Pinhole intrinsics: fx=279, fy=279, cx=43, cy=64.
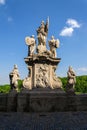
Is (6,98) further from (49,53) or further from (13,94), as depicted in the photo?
(49,53)

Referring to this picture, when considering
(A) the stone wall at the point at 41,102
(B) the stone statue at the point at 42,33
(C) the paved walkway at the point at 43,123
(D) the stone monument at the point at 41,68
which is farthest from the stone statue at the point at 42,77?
(C) the paved walkway at the point at 43,123

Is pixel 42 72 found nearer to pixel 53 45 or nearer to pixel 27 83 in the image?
pixel 27 83

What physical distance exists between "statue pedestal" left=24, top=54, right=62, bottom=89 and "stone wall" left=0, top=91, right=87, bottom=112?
1.00m

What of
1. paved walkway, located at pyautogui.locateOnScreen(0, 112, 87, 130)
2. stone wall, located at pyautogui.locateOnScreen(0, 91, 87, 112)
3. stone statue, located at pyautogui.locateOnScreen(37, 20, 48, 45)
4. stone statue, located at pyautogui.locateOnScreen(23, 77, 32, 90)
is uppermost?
stone statue, located at pyautogui.locateOnScreen(37, 20, 48, 45)

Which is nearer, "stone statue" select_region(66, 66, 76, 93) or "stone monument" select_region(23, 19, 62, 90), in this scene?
"stone statue" select_region(66, 66, 76, 93)

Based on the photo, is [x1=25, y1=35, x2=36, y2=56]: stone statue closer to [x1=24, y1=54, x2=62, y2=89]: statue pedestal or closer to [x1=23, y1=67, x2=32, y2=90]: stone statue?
[x1=24, y1=54, x2=62, y2=89]: statue pedestal

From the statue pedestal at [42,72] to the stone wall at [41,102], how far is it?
1004mm

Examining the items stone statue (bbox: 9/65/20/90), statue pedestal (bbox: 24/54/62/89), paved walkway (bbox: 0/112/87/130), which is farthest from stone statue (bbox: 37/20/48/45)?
paved walkway (bbox: 0/112/87/130)

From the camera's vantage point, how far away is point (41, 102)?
56.3 feet

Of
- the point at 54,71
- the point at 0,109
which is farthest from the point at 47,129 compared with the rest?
the point at 54,71

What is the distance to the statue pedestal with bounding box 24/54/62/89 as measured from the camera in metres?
18.7

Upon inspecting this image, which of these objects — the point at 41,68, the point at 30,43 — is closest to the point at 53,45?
the point at 30,43

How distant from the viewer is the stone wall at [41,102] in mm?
17156

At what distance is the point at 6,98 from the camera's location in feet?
58.5
